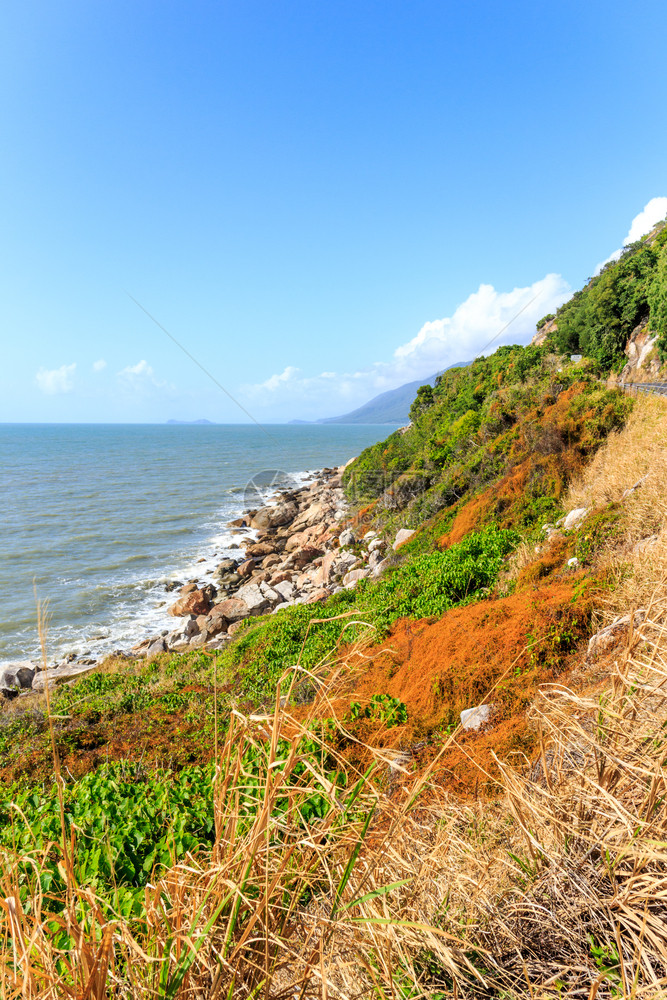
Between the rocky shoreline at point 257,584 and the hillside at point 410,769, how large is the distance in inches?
10.1

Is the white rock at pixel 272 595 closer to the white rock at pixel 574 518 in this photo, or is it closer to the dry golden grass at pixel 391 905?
the white rock at pixel 574 518

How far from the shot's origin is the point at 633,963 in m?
1.34

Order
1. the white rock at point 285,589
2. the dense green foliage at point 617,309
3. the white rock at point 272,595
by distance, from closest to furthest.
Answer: the white rock at point 272,595
the white rock at point 285,589
the dense green foliage at point 617,309

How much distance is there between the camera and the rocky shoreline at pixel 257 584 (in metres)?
13.9

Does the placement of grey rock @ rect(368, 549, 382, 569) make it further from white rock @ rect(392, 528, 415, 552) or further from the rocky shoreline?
white rock @ rect(392, 528, 415, 552)

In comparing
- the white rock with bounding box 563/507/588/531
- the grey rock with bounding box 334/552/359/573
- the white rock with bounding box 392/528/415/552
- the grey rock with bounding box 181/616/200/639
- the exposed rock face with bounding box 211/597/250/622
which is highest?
the white rock with bounding box 563/507/588/531

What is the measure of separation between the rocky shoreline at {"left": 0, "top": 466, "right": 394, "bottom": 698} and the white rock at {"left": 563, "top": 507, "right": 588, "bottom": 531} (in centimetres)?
615

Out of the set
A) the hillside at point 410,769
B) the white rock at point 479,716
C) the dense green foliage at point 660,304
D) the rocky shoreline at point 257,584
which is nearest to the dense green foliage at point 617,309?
the dense green foliage at point 660,304

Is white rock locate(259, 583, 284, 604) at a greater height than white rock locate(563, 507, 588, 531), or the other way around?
white rock locate(563, 507, 588, 531)

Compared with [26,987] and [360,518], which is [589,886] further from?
[360,518]

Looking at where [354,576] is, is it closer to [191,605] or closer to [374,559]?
[374,559]

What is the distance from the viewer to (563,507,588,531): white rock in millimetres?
7893

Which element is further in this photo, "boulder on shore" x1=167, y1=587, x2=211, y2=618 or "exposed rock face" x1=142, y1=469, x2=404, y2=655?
"boulder on shore" x1=167, y1=587, x2=211, y2=618

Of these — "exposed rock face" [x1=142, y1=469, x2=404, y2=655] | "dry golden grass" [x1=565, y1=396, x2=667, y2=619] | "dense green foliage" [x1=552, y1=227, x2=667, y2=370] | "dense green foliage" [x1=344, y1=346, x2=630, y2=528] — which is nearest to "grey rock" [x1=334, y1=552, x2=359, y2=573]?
"exposed rock face" [x1=142, y1=469, x2=404, y2=655]
